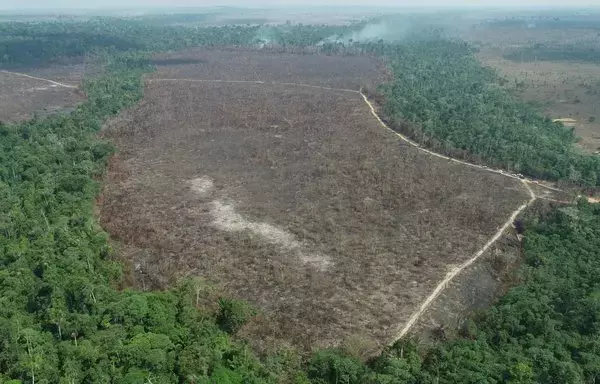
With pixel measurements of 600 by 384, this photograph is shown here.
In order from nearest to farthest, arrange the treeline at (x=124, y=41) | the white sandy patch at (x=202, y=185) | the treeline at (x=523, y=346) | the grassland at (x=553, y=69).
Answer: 1. the treeline at (x=523, y=346)
2. the white sandy patch at (x=202, y=185)
3. the grassland at (x=553, y=69)
4. the treeline at (x=124, y=41)

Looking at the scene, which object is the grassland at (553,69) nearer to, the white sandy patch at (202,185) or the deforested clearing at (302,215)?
the deforested clearing at (302,215)

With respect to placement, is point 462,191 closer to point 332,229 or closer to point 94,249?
point 332,229

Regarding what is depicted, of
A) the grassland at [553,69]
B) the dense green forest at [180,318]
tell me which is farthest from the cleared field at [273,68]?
the dense green forest at [180,318]

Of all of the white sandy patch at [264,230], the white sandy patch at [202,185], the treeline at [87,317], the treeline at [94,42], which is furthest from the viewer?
the treeline at [94,42]

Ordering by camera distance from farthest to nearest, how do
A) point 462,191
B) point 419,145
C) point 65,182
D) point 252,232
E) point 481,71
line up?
point 481,71
point 419,145
point 462,191
point 65,182
point 252,232

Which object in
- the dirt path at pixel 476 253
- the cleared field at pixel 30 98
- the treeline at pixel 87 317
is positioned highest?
the cleared field at pixel 30 98

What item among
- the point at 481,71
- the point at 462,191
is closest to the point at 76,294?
the point at 462,191

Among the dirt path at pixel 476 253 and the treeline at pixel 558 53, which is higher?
the treeline at pixel 558 53
